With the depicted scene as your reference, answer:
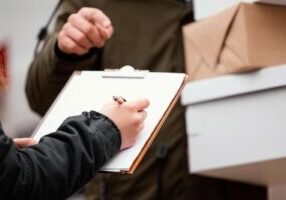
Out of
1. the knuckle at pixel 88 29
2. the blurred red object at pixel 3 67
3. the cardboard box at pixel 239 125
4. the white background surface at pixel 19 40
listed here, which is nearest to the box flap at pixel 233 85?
the cardboard box at pixel 239 125

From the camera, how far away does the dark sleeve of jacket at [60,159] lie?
592 mm

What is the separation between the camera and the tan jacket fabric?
1.03 m

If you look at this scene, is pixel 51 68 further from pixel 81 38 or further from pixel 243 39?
pixel 243 39

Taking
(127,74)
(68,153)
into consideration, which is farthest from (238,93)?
(68,153)

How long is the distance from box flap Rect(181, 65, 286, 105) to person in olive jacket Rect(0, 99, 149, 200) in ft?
0.93

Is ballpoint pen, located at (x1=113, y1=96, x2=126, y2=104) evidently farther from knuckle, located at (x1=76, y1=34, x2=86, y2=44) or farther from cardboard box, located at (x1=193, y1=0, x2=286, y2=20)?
cardboard box, located at (x1=193, y1=0, x2=286, y2=20)

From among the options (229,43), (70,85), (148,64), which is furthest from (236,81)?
(70,85)

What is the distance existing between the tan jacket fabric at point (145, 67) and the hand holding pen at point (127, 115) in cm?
35

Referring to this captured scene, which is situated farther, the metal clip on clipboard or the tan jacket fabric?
the tan jacket fabric

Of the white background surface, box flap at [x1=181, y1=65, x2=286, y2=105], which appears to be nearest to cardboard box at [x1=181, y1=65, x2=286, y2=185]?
box flap at [x1=181, y1=65, x2=286, y2=105]

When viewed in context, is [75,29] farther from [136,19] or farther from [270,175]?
[270,175]

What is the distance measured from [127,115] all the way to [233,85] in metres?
0.32

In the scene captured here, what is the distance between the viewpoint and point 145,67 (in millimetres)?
1060

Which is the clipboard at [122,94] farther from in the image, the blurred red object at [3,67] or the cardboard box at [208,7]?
the cardboard box at [208,7]
